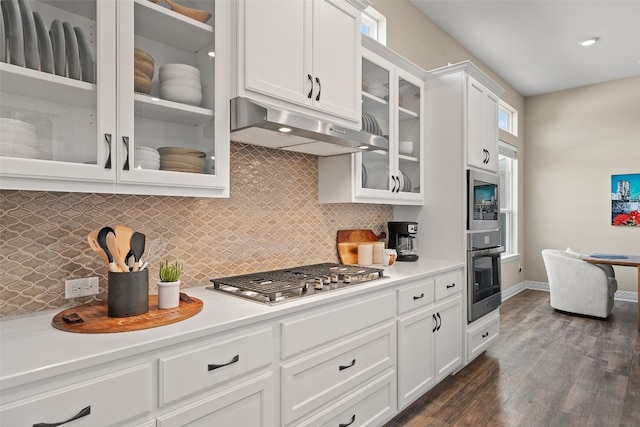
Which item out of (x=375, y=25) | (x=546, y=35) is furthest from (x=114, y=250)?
(x=546, y=35)

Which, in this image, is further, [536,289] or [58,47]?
[536,289]

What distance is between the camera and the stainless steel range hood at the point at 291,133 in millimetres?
1693

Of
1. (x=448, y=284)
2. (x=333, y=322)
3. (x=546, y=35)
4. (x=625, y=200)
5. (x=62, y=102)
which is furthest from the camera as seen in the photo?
(x=625, y=200)

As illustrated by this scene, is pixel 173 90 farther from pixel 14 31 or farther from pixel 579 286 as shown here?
pixel 579 286

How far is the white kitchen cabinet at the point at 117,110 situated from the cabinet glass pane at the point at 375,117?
1.14 metres

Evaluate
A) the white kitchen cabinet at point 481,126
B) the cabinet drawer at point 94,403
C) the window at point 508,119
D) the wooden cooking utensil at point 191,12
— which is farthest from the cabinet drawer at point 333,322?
the window at point 508,119

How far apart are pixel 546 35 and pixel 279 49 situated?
3927 mm

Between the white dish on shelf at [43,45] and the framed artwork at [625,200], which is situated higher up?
the white dish on shelf at [43,45]

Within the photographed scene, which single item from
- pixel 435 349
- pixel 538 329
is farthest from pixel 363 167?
pixel 538 329

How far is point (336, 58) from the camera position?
86.8 inches

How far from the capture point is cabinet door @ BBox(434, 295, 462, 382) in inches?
106

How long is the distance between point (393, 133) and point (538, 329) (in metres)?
3.05

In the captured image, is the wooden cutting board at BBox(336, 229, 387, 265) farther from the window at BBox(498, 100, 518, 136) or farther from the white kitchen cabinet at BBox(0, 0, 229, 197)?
the window at BBox(498, 100, 518, 136)

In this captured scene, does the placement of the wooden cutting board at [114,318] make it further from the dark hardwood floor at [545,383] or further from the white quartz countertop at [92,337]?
the dark hardwood floor at [545,383]
